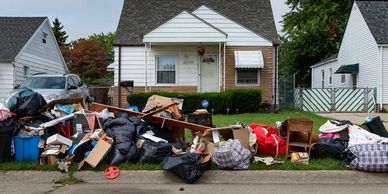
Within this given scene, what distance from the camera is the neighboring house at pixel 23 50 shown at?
23.0 meters

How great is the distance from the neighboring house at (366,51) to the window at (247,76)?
7.02 m

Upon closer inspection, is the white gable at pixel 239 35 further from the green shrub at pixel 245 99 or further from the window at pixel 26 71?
the window at pixel 26 71

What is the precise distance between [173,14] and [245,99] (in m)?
7.01

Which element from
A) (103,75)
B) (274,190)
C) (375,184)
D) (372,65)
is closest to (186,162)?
(274,190)

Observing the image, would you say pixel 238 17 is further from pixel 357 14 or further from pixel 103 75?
pixel 103 75

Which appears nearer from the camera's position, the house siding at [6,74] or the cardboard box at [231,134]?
the cardboard box at [231,134]

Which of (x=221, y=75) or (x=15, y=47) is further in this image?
(x=15, y=47)

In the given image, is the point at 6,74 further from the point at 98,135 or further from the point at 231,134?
the point at 231,134

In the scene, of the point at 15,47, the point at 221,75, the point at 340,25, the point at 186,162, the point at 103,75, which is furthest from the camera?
the point at 103,75

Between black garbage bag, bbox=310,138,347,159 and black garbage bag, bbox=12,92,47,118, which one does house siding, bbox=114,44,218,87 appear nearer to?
black garbage bag, bbox=12,92,47,118

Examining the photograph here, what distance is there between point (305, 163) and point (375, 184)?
120 cm

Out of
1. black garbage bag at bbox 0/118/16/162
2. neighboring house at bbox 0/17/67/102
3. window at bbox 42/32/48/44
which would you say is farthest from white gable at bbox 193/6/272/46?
Answer: black garbage bag at bbox 0/118/16/162

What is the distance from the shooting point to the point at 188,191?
702 centimetres

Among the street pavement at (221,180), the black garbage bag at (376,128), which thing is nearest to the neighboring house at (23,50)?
the street pavement at (221,180)
